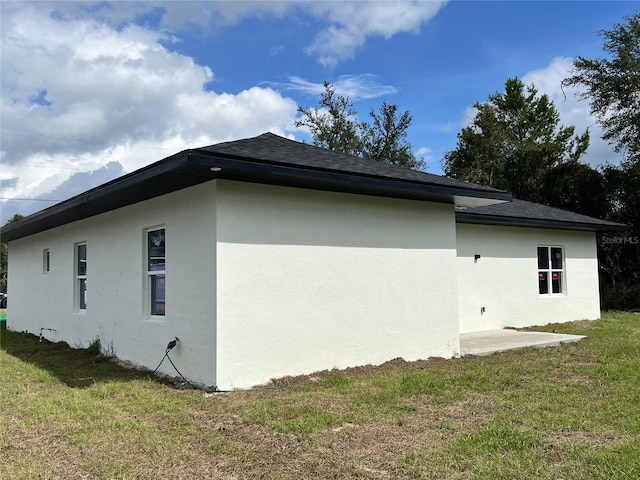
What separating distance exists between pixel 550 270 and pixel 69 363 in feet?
37.8

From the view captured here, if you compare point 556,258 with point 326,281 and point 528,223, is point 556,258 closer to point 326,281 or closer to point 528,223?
point 528,223

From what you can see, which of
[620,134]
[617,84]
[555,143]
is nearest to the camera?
[617,84]

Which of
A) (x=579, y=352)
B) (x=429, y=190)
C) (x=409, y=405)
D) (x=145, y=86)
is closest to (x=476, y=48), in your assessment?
(x=429, y=190)

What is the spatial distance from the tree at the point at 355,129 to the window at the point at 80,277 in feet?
83.1

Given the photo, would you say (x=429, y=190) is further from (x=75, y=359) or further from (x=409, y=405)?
(x=75, y=359)

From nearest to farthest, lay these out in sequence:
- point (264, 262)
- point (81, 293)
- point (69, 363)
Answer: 1. point (264, 262)
2. point (69, 363)
3. point (81, 293)

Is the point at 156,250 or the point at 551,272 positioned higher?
the point at 156,250

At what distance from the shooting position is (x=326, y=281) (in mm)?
7195

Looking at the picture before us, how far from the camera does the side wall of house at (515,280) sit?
11.7m

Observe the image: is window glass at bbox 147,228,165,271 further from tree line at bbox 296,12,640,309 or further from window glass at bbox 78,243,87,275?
tree line at bbox 296,12,640,309

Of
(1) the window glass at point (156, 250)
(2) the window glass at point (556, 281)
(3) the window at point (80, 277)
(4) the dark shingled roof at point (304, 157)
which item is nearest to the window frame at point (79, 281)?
(3) the window at point (80, 277)

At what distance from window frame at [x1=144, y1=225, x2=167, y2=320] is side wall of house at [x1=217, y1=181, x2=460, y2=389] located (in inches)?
72.7

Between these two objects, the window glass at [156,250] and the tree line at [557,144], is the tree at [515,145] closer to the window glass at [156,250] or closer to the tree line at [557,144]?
the tree line at [557,144]

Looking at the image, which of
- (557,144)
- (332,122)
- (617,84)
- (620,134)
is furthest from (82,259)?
(332,122)
